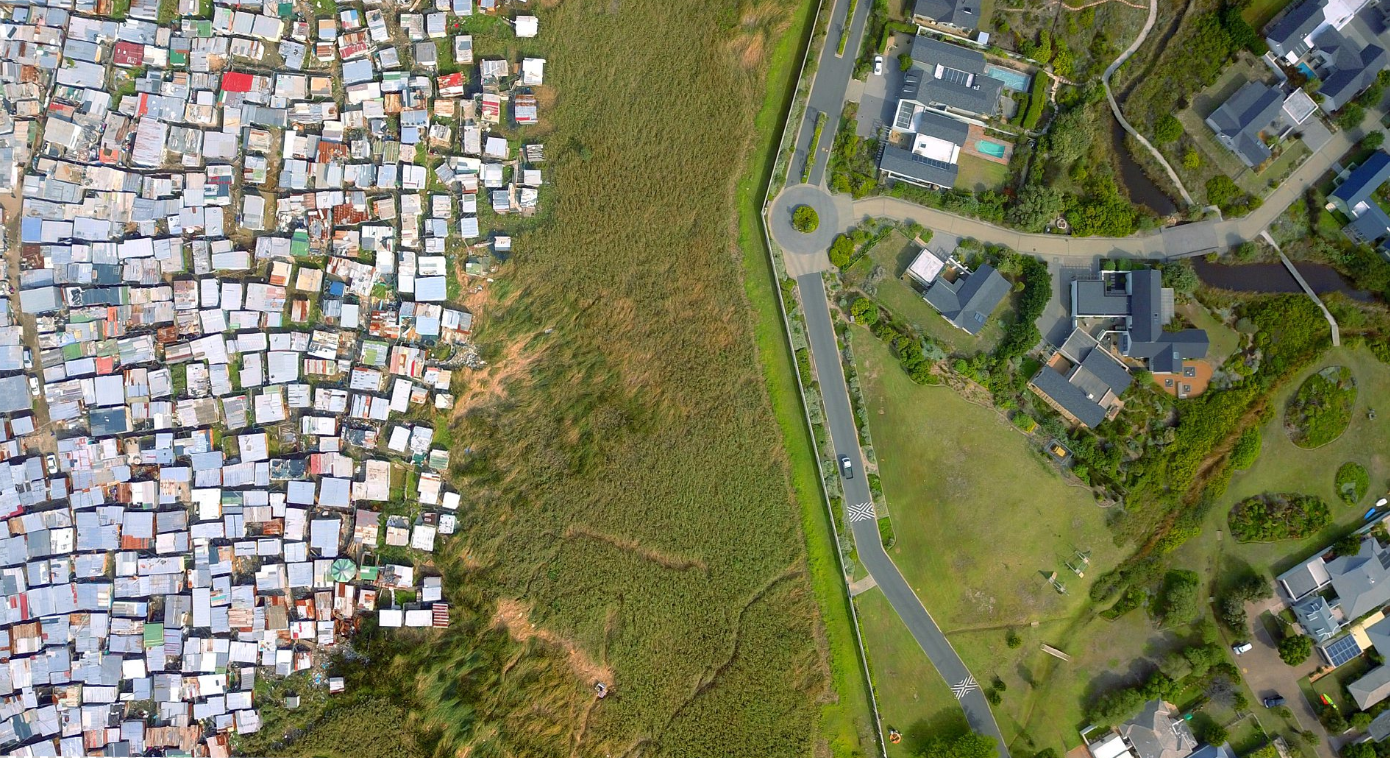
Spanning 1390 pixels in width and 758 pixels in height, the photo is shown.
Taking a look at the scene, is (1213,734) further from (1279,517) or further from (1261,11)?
(1261,11)

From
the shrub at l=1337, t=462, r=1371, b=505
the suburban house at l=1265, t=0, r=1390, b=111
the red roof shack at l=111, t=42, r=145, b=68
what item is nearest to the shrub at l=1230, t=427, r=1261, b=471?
the shrub at l=1337, t=462, r=1371, b=505

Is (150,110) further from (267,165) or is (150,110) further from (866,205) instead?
(866,205)

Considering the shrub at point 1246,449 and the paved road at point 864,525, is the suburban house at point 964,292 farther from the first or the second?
the shrub at point 1246,449

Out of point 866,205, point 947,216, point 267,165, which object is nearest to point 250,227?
point 267,165

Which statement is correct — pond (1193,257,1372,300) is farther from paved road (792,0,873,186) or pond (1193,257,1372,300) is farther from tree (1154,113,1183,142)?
paved road (792,0,873,186)

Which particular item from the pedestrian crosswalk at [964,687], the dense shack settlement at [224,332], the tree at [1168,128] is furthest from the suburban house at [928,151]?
the pedestrian crosswalk at [964,687]
